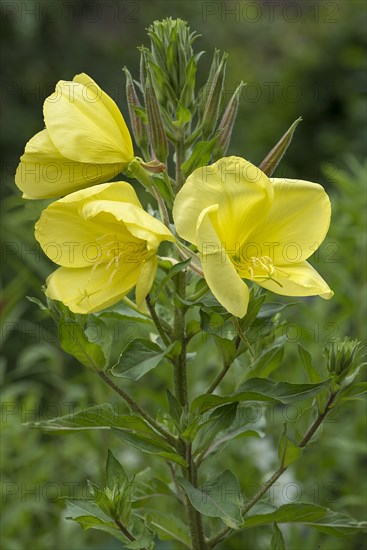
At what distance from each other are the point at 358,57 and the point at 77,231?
4919 mm

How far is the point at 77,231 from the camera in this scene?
98 centimetres

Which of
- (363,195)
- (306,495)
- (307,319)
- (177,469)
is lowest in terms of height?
(306,495)

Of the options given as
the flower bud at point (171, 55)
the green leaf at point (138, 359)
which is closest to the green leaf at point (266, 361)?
the green leaf at point (138, 359)

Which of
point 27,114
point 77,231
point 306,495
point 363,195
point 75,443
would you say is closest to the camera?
point 77,231

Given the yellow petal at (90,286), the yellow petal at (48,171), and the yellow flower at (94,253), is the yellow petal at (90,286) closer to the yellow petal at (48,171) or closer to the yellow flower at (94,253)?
the yellow flower at (94,253)

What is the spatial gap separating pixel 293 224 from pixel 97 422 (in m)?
0.36

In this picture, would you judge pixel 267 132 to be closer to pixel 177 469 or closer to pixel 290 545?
pixel 290 545

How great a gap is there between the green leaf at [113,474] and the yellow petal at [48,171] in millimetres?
349

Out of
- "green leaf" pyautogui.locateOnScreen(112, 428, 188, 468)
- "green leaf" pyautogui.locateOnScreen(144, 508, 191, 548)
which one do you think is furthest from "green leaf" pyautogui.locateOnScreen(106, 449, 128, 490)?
"green leaf" pyautogui.locateOnScreen(144, 508, 191, 548)

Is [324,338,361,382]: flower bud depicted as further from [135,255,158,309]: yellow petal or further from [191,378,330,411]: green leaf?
[135,255,158,309]: yellow petal

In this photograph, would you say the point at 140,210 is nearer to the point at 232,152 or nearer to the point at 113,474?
the point at 113,474

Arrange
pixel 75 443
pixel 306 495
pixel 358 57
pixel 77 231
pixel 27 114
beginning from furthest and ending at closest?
pixel 358 57, pixel 27 114, pixel 75 443, pixel 306 495, pixel 77 231

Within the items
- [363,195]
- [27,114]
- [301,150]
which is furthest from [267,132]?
[363,195]

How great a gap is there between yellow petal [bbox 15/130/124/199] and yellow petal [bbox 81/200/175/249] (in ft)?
0.33
